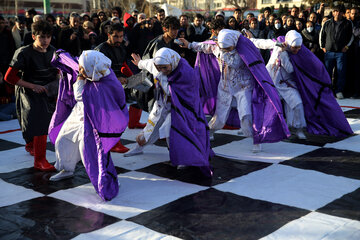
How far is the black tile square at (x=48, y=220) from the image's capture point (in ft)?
9.92

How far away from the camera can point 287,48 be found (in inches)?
214

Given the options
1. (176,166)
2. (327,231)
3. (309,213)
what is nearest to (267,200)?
(309,213)

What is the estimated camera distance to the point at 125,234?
9.78 ft

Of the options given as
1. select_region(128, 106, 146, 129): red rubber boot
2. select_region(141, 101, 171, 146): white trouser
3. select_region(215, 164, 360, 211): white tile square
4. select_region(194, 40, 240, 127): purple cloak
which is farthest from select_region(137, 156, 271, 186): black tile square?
select_region(128, 106, 146, 129): red rubber boot

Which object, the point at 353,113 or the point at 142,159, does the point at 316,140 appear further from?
the point at 142,159

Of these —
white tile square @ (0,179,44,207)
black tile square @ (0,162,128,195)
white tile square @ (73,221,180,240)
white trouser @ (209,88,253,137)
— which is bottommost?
black tile square @ (0,162,128,195)

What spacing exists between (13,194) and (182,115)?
1.61 metres

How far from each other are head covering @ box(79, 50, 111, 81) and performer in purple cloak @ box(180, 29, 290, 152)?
5.53 ft

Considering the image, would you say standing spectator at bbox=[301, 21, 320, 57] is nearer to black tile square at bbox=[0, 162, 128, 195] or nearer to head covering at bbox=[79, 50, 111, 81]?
black tile square at bbox=[0, 162, 128, 195]

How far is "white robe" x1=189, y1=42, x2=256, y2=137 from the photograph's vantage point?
5.03 meters

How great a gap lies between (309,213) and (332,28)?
6.05m

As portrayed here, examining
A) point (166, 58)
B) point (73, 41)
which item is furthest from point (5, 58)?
point (166, 58)

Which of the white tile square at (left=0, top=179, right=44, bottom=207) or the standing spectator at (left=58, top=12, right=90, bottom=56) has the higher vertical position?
the standing spectator at (left=58, top=12, right=90, bottom=56)

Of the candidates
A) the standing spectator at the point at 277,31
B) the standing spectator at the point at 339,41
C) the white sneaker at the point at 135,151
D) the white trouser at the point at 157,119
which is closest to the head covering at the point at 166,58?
the white trouser at the point at 157,119
